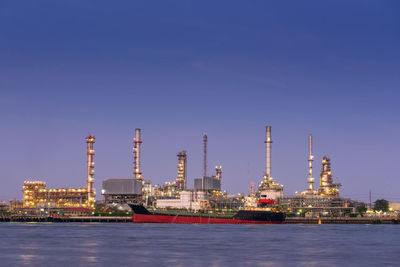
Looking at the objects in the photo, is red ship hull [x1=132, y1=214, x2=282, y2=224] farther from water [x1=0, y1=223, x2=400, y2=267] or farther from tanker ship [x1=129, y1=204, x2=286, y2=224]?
water [x1=0, y1=223, x2=400, y2=267]

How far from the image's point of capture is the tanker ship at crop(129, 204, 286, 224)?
151m

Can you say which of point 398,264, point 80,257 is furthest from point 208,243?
point 398,264

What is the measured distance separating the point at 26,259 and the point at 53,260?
2.80 metres

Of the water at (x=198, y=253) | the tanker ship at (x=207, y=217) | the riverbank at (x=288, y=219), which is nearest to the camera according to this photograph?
the water at (x=198, y=253)

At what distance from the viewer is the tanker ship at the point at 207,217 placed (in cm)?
15112

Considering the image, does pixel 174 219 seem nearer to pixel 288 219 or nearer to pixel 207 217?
pixel 207 217

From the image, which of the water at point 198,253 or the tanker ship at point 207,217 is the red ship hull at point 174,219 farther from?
the water at point 198,253

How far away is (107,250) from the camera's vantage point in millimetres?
68625

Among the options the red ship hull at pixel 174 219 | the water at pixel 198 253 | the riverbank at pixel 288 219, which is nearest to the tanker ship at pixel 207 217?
the red ship hull at pixel 174 219

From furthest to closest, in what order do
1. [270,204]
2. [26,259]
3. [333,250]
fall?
[270,204] → [333,250] → [26,259]

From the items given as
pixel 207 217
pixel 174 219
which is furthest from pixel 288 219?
pixel 174 219

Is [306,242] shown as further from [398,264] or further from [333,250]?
[398,264]

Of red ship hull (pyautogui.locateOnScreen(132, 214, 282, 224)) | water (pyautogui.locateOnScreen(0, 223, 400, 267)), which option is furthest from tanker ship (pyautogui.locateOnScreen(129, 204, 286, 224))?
water (pyautogui.locateOnScreen(0, 223, 400, 267))

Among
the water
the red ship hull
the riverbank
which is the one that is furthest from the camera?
the riverbank
